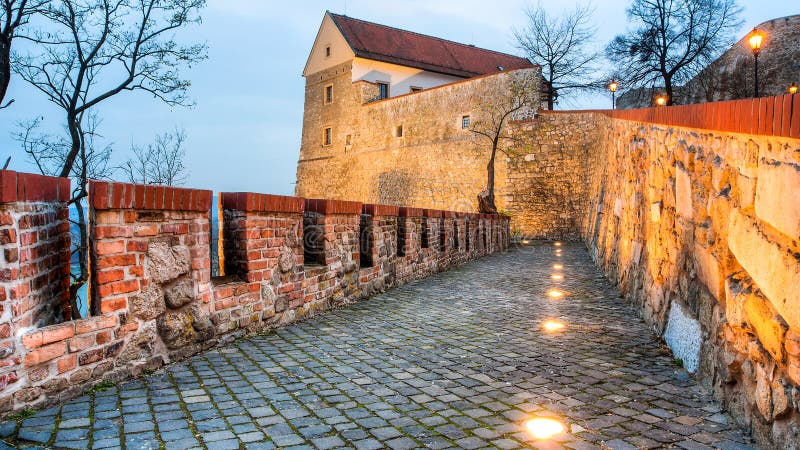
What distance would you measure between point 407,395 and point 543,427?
72cm

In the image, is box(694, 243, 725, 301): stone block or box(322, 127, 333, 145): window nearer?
box(694, 243, 725, 301): stone block

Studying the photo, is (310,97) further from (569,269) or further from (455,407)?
(455,407)

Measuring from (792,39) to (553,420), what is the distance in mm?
28101

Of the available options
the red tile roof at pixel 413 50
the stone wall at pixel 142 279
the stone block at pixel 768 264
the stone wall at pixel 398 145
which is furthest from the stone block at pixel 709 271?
the red tile roof at pixel 413 50

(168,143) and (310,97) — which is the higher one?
(310,97)

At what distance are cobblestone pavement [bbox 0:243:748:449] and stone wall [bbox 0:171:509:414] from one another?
15 cm

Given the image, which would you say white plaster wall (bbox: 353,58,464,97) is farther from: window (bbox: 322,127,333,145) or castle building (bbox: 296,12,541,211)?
window (bbox: 322,127,333,145)

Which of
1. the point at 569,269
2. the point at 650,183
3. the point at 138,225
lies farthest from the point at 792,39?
the point at 138,225

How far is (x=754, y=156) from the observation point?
2.15 metres

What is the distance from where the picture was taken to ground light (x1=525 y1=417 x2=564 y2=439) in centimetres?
224

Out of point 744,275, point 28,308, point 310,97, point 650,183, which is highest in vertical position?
point 310,97

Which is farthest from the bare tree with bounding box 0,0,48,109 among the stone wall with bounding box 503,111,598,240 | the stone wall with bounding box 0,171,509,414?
the stone wall with bounding box 503,111,598,240

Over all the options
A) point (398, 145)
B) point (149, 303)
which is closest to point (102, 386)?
point (149, 303)

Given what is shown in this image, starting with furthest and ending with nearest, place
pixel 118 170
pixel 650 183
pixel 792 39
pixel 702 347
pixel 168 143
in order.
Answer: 1. pixel 792 39
2. pixel 168 143
3. pixel 118 170
4. pixel 650 183
5. pixel 702 347
